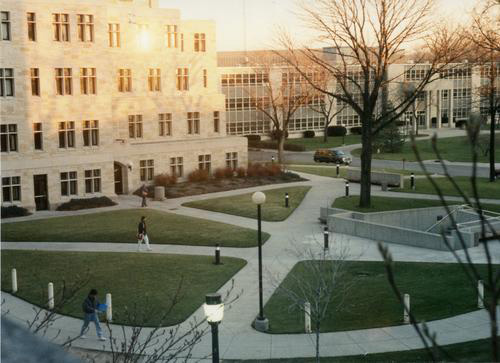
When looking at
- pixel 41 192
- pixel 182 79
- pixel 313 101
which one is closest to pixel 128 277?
pixel 41 192

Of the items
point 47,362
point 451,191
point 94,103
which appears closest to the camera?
point 47,362

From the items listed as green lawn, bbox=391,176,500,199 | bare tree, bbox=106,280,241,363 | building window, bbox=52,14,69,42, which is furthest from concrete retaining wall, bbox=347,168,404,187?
bare tree, bbox=106,280,241,363

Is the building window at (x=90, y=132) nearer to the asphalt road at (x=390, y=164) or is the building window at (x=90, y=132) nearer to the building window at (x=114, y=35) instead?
the building window at (x=114, y=35)

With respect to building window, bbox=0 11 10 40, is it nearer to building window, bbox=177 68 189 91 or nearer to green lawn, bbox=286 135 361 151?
building window, bbox=177 68 189 91

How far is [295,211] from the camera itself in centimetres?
3925

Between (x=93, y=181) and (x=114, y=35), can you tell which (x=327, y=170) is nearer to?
(x=114, y=35)

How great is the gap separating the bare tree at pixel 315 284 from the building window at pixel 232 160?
82.8 ft

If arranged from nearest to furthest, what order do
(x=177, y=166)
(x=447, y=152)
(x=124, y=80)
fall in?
(x=177, y=166)
(x=124, y=80)
(x=447, y=152)

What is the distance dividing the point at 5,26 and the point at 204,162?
1741 centimetres

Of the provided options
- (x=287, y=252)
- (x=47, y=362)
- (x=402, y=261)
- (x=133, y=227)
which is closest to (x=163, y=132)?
(x=133, y=227)

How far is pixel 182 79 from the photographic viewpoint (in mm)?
56094

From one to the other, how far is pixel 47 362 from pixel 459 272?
24100mm

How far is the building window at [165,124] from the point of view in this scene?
179 ft

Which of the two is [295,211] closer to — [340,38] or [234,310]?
[340,38]
